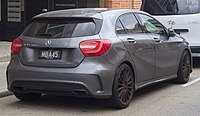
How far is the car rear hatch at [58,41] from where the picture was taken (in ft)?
21.3

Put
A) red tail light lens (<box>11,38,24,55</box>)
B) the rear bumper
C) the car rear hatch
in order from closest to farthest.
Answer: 1. the rear bumper
2. the car rear hatch
3. red tail light lens (<box>11,38,24,55</box>)

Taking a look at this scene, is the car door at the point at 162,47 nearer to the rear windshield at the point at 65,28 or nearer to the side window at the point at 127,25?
the side window at the point at 127,25

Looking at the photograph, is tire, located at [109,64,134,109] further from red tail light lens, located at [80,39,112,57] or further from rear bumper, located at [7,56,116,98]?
red tail light lens, located at [80,39,112,57]

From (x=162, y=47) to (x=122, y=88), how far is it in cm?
172

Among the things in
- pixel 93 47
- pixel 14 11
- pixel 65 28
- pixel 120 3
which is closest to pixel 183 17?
pixel 120 3

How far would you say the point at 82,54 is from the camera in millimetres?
6418

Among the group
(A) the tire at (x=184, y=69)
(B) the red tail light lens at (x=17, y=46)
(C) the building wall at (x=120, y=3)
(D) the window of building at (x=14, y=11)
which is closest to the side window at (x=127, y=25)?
(B) the red tail light lens at (x=17, y=46)

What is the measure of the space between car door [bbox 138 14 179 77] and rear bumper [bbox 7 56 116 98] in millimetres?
1682

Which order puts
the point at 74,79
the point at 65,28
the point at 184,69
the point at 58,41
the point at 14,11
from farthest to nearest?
the point at 14,11 < the point at 184,69 < the point at 65,28 < the point at 58,41 < the point at 74,79

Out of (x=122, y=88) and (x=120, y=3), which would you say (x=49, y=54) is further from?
(x=120, y=3)

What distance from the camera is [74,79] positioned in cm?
636

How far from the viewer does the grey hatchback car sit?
252 inches

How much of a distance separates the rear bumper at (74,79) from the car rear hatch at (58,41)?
0.11m

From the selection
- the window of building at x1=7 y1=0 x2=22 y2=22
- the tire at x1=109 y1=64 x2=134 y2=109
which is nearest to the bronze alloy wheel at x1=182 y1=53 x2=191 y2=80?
the tire at x1=109 y1=64 x2=134 y2=109
